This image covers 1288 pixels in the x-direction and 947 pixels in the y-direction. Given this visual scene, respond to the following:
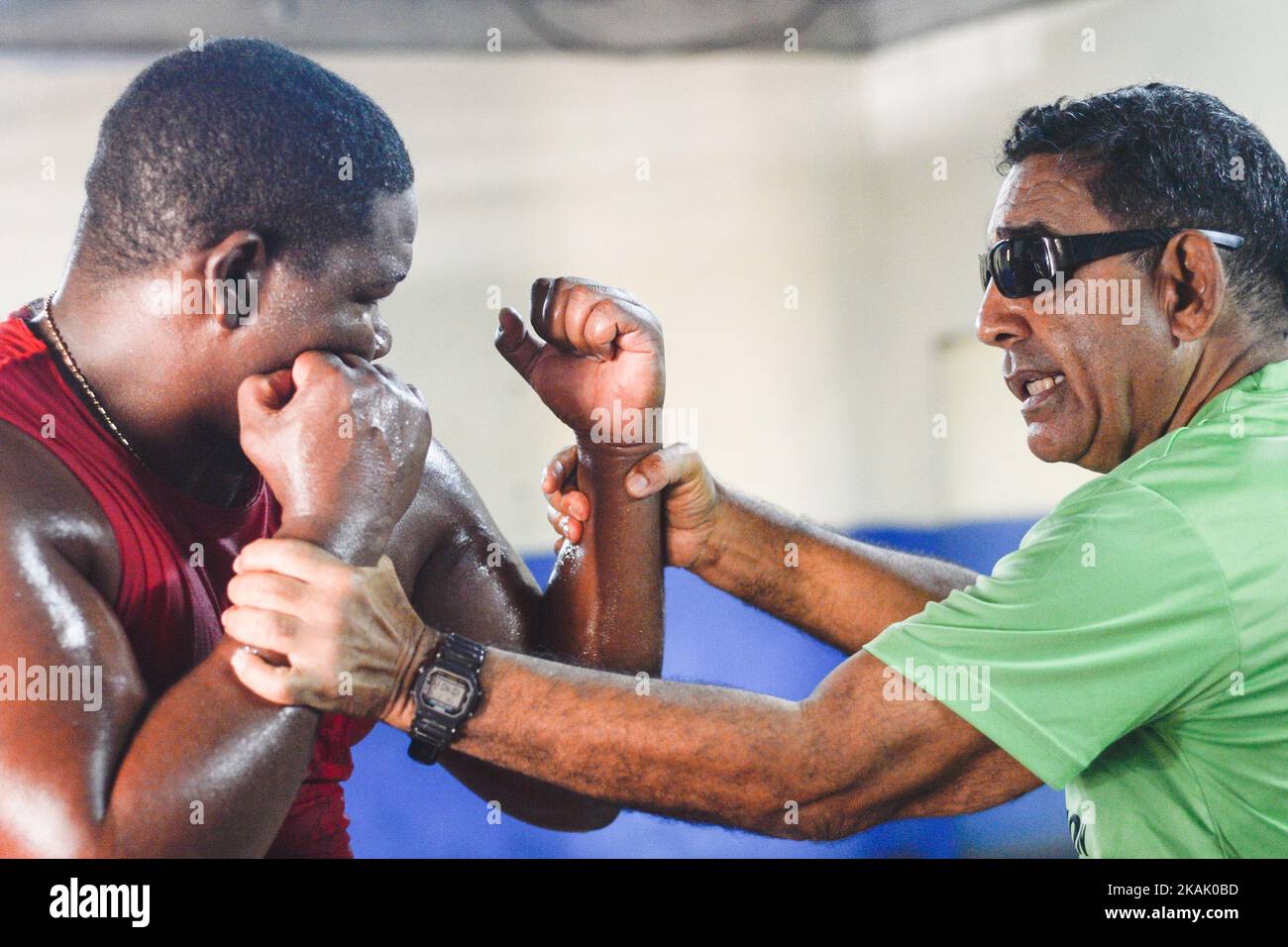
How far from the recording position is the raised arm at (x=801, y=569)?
2818 millimetres

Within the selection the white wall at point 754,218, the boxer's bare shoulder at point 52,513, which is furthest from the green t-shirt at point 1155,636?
the white wall at point 754,218

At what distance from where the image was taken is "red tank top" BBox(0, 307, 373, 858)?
180cm

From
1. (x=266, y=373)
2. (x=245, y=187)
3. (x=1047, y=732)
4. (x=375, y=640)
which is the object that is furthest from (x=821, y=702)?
(x=245, y=187)

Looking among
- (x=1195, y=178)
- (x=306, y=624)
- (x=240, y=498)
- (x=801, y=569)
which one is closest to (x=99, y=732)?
(x=306, y=624)

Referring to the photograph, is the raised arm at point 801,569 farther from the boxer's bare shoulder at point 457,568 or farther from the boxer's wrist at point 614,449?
the boxer's bare shoulder at point 457,568

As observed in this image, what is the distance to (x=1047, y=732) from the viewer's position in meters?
1.96

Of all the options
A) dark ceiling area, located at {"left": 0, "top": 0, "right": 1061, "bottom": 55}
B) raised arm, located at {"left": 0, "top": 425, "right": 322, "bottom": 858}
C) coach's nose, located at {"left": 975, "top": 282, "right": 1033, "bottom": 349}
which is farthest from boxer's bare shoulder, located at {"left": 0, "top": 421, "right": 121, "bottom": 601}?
dark ceiling area, located at {"left": 0, "top": 0, "right": 1061, "bottom": 55}

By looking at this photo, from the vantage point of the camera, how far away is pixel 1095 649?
200 centimetres

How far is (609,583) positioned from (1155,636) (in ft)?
3.29

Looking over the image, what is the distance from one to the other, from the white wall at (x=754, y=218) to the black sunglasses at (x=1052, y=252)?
145 inches

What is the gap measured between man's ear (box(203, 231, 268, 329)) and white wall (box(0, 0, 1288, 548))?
4.18m

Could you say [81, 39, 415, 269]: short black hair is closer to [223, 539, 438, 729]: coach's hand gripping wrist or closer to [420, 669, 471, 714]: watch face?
[223, 539, 438, 729]: coach's hand gripping wrist

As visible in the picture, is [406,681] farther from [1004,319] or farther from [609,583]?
[1004,319]

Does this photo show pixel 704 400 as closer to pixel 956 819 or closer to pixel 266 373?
pixel 956 819
